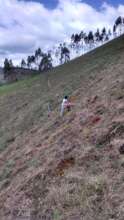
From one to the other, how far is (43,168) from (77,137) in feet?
4.94

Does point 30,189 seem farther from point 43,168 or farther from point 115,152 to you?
point 115,152

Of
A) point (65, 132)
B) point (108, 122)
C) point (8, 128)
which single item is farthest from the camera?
point (8, 128)

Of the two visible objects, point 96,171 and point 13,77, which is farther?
point 13,77

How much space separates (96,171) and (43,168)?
172 cm

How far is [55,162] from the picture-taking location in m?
6.77

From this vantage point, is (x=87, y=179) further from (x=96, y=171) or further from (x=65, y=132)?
(x=65, y=132)

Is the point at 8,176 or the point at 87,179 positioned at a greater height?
the point at 87,179

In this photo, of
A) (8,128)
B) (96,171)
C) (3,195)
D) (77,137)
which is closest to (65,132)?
(77,137)

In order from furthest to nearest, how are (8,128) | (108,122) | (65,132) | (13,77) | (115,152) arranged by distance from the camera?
(13,77)
(8,128)
(65,132)
(108,122)
(115,152)

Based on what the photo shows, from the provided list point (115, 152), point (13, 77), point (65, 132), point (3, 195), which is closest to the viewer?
point (115, 152)

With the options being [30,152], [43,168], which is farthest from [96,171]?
[30,152]

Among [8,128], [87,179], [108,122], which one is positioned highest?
[108,122]

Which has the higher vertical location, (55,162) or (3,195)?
(55,162)

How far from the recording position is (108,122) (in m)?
7.66
